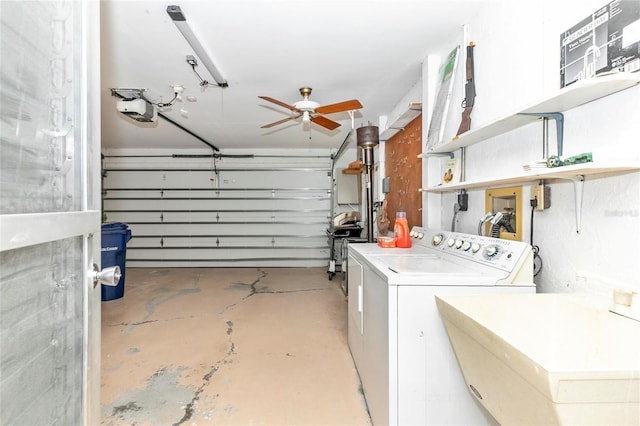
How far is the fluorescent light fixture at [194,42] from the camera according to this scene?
1924 mm

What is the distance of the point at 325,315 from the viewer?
3443 mm

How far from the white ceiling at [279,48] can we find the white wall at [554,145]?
43 centimetres

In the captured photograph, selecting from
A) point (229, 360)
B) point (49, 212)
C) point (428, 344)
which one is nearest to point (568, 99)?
point (428, 344)

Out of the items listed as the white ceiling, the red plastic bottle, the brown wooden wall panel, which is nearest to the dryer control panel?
the red plastic bottle

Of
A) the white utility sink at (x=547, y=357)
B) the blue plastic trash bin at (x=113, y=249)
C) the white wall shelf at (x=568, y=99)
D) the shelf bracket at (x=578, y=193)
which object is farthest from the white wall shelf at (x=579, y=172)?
the blue plastic trash bin at (x=113, y=249)

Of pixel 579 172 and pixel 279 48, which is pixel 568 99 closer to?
pixel 579 172

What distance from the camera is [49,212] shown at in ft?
2.29

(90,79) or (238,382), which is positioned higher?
(90,79)

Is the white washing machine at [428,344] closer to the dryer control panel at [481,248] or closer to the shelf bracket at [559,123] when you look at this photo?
the dryer control panel at [481,248]

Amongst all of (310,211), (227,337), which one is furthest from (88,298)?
(310,211)

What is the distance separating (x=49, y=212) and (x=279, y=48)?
2202mm

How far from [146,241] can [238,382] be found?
16.8 ft

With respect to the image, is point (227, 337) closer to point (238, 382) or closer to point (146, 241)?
point (238, 382)

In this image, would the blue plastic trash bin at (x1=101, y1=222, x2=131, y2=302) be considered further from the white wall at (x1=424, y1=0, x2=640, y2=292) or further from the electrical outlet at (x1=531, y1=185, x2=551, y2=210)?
the electrical outlet at (x1=531, y1=185, x2=551, y2=210)
